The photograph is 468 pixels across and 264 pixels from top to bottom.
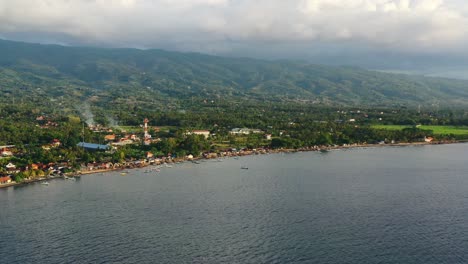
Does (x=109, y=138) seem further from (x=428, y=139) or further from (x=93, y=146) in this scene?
(x=428, y=139)

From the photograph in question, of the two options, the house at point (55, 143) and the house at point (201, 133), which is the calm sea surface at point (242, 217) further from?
the house at point (201, 133)

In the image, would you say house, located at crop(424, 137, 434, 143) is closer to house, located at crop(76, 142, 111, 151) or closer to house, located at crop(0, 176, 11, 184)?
house, located at crop(76, 142, 111, 151)

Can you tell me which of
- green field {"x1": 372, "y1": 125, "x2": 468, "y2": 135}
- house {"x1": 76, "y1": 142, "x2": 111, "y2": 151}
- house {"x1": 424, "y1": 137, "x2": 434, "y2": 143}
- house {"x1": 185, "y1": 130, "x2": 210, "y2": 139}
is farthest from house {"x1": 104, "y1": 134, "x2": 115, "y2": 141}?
green field {"x1": 372, "y1": 125, "x2": 468, "y2": 135}

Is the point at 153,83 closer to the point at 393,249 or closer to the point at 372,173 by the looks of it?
the point at 372,173

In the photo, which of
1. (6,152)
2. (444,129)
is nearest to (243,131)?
(6,152)

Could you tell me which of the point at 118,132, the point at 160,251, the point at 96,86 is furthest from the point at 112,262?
the point at 96,86

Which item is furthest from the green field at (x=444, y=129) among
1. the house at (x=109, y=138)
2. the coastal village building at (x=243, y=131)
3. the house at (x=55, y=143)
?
the house at (x=55, y=143)
